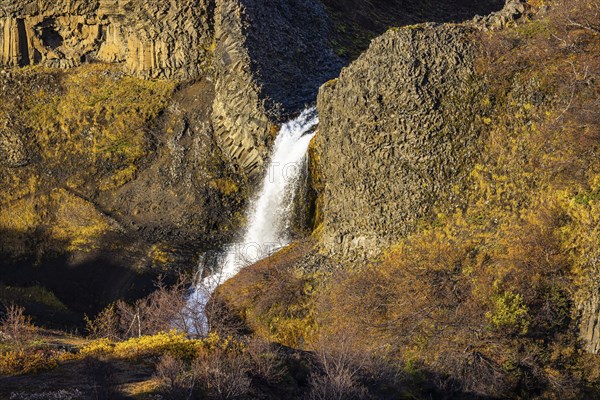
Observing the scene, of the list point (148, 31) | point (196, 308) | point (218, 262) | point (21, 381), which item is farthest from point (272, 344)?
point (148, 31)

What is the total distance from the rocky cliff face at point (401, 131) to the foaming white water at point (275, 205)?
7.80 metres

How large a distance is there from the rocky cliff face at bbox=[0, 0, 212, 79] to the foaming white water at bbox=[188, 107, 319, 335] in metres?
9.43

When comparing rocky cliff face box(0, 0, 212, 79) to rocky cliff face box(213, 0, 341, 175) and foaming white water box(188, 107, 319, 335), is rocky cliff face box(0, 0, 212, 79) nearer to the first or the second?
rocky cliff face box(213, 0, 341, 175)

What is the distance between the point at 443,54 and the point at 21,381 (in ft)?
59.0

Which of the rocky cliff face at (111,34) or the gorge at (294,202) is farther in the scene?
the rocky cliff face at (111,34)

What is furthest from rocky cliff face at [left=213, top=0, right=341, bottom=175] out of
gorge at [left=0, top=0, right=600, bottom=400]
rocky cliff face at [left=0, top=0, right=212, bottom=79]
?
rocky cliff face at [left=0, top=0, right=212, bottom=79]

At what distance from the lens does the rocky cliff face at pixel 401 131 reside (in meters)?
38.0

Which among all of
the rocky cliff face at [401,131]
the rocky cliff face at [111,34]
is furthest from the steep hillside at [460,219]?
the rocky cliff face at [111,34]

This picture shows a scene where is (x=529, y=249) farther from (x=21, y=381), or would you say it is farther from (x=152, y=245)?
(x=152, y=245)

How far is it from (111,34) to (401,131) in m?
26.5

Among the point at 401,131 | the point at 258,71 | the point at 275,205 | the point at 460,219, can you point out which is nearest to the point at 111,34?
the point at 258,71

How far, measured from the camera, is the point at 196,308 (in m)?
42.8

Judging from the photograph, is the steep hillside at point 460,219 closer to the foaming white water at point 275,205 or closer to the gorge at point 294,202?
the gorge at point 294,202

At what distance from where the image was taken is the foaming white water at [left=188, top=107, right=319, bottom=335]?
48225 mm
